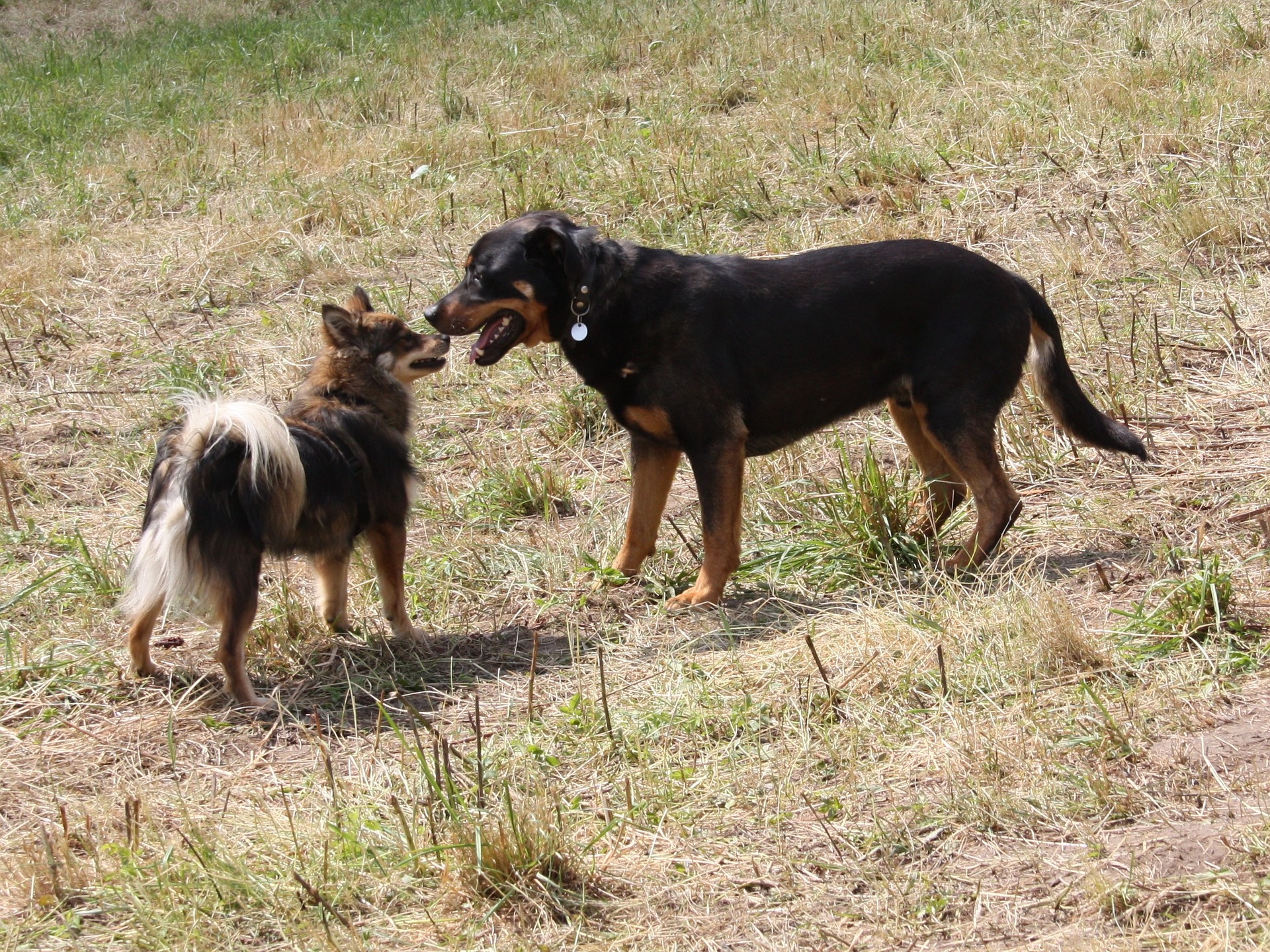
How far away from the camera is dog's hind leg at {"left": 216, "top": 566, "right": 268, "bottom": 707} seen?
16.2 ft

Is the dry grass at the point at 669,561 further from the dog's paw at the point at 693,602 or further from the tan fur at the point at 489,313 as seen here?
the tan fur at the point at 489,313

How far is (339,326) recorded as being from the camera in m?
5.71

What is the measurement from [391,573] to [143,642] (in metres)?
1.02

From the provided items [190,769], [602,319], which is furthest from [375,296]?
[190,769]

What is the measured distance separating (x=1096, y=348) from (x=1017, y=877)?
14.0ft

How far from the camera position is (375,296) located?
28.5 feet

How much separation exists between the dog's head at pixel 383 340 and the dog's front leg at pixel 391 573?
75cm

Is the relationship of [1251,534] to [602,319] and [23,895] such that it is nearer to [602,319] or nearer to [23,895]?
[602,319]

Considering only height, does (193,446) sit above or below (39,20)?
below

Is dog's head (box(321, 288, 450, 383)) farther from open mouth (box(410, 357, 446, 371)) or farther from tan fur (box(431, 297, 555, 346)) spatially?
tan fur (box(431, 297, 555, 346))

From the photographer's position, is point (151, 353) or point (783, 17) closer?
point (151, 353)

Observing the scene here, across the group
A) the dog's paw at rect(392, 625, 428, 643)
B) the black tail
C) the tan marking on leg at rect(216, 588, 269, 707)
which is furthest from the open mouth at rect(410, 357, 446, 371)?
the black tail

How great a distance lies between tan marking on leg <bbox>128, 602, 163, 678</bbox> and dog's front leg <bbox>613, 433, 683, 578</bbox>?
199cm

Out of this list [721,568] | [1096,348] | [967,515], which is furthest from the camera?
[1096,348]
